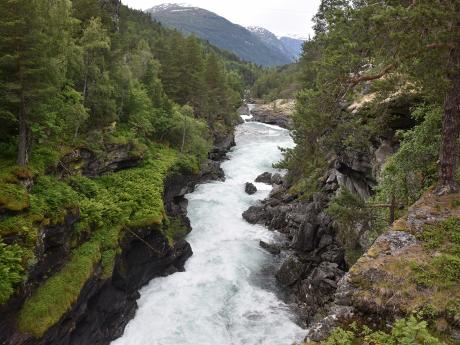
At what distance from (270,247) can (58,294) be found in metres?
19.3

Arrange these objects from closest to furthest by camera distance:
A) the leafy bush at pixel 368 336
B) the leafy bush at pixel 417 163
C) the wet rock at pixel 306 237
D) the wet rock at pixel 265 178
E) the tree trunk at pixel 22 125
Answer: the leafy bush at pixel 368 336, the leafy bush at pixel 417 163, the tree trunk at pixel 22 125, the wet rock at pixel 306 237, the wet rock at pixel 265 178

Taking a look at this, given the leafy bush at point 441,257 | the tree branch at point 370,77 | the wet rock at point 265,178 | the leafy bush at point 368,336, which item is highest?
the tree branch at point 370,77

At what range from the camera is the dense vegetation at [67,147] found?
59.8 ft

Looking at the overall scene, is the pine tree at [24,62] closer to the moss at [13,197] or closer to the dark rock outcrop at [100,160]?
the moss at [13,197]

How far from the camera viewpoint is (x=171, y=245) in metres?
29.5

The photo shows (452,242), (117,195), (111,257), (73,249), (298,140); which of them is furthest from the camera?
(298,140)

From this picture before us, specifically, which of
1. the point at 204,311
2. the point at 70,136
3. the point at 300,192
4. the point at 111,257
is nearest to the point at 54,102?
the point at 70,136

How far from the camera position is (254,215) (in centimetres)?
4050

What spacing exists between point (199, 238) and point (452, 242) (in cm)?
2563

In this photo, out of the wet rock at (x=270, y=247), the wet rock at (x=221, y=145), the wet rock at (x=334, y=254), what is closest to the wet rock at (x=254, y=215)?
the wet rock at (x=270, y=247)

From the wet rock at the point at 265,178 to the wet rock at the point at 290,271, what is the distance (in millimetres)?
22223

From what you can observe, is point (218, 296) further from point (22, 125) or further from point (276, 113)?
point (276, 113)

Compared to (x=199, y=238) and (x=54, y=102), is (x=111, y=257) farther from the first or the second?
(x=199, y=238)

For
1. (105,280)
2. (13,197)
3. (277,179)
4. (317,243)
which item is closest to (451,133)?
(13,197)
